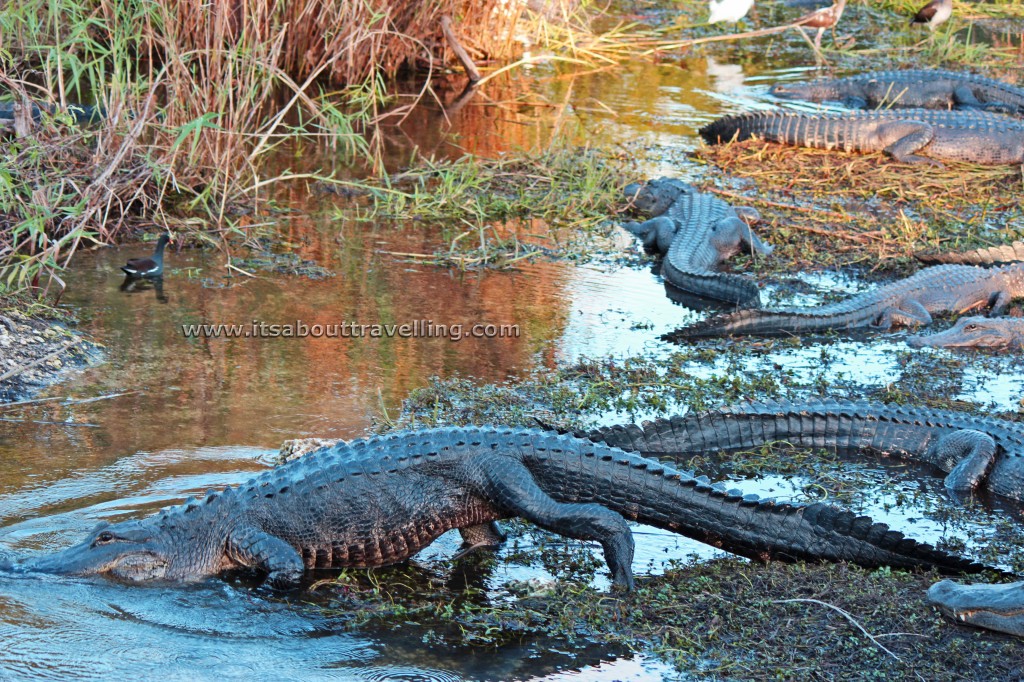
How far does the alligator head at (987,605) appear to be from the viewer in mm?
3568

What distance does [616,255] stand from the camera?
8.11 m

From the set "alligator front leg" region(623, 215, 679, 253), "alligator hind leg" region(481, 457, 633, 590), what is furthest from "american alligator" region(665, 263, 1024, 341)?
"alligator hind leg" region(481, 457, 633, 590)

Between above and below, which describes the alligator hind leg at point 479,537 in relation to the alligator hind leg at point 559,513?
below

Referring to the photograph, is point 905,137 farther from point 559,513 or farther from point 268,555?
point 268,555

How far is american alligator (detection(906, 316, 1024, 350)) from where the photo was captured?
658cm

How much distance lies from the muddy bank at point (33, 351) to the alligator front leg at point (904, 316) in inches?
174

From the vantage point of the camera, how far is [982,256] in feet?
25.3

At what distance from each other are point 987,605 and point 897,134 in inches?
299

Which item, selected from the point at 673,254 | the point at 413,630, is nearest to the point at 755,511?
the point at 413,630

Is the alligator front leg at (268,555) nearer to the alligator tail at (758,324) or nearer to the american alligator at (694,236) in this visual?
the alligator tail at (758,324)

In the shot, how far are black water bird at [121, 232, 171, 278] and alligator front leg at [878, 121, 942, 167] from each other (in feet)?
21.4

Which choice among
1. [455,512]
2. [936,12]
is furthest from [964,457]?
[936,12]

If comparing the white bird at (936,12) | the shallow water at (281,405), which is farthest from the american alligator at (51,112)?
the white bird at (936,12)

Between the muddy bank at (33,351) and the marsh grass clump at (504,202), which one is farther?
the marsh grass clump at (504,202)
